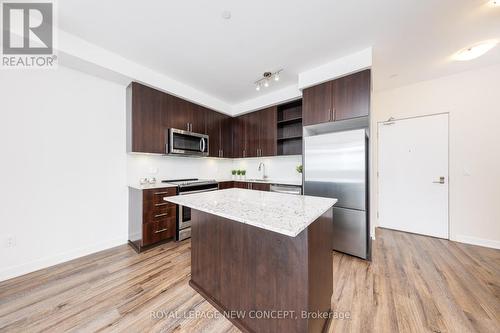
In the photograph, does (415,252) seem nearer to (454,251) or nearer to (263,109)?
(454,251)

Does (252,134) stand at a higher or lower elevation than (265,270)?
higher

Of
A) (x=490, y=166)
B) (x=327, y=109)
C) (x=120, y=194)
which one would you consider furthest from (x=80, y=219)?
(x=490, y=166)

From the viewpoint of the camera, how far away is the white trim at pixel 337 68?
2328mm

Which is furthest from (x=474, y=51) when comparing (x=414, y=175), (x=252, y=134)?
(x=252, y=134)

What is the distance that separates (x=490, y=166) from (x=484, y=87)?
123 cm

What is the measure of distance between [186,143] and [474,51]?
4405mm

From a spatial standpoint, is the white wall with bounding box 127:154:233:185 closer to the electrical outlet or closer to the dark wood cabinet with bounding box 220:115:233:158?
the dark wood cabinet with bounding box 220:115:233:158

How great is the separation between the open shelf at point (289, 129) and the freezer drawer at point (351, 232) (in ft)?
5.11

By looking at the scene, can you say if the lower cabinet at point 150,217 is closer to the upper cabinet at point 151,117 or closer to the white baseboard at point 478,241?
the upper cabinet at point 151,117

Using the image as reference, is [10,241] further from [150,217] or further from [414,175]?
[414,175]

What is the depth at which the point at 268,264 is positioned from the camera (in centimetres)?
119

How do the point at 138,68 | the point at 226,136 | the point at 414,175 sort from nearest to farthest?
1. the point at 138,68
2. the point at 414,175
3. the point at 226,136

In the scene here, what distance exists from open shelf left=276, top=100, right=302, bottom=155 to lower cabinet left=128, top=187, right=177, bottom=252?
2.37m

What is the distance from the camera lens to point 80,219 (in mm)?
2467
